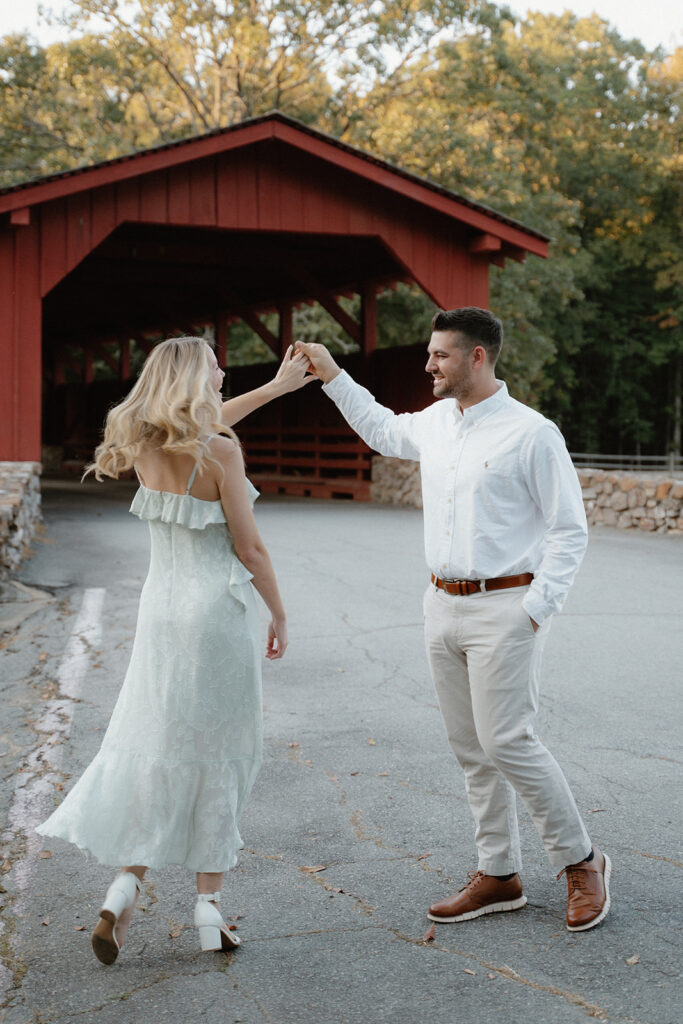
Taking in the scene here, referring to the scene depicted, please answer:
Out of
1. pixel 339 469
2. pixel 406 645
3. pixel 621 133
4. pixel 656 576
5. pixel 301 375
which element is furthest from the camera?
pixel 621 133

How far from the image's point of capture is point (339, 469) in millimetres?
21828

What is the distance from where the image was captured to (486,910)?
11.1ft

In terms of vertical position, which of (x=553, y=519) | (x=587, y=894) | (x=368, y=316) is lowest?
(x=587, y=894)

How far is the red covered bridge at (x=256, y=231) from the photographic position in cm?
1444

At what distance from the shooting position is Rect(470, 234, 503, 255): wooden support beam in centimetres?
1627

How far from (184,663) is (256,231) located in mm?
13523

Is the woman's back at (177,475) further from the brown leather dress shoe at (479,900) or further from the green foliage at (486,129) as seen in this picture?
the green foliage at (486,129)

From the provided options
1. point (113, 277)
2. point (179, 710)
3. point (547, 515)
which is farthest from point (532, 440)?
point (113, 277)

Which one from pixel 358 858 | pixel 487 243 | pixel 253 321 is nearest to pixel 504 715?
pixel 358 858

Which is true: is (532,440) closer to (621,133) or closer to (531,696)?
(531,696)

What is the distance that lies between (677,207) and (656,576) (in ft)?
111

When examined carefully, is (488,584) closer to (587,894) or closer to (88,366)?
(587,894)

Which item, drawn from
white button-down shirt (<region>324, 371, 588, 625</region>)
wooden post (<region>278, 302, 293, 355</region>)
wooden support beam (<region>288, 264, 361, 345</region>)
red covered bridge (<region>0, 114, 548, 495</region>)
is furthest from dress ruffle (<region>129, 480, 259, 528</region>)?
wooden post (<region>278, 302, 293, 355</region>)

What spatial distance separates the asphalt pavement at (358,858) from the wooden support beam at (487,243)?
9.34 meters
